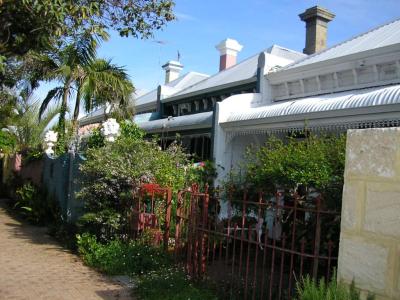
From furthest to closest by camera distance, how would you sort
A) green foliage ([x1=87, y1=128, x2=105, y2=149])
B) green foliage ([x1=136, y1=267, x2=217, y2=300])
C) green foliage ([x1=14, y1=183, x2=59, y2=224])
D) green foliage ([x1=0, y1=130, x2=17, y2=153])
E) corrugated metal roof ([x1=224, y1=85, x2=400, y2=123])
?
green foliage ([x1=0, y1=130, x2=17, y2=153]), green foliage ([x1=14, y1=183, x2=59, y2=224]), green foliage ([x1=87, y1=128, x2=105, y2=149]), corrugated metal roof ([x1=224, y1=85, x2=400, y2=123]), green foliage ([x1=136, y1=267, x2=217, y2=300])

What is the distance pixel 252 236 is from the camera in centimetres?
623

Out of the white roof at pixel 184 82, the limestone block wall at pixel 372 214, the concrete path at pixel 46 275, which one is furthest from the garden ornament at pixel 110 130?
the white roof at pixel 184 82

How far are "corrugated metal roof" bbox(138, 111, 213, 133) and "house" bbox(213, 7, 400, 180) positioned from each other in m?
1.09

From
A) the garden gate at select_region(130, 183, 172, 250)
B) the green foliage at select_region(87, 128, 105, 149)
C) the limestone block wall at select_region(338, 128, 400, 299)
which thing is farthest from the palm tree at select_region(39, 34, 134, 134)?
the limestone block wall at select_region(338, 128, 400, 299)

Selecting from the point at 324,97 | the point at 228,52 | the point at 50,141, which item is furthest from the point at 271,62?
the point at 228,52

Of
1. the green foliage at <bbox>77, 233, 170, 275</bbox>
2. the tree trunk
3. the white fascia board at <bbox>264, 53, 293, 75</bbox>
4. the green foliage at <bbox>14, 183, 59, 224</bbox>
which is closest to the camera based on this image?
the green foliage at <bbox>77, 233, 170, 275</bbox>

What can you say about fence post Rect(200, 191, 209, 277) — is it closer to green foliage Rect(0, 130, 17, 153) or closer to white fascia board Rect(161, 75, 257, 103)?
white fascia board Rect(161, 75, 257, 103)

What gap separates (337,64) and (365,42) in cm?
142

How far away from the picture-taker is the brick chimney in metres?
21.2

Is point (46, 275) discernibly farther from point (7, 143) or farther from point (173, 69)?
point (173, 69)

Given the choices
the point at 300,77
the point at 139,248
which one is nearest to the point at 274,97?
the point at 300,77

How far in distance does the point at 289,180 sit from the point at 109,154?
418 centimetres

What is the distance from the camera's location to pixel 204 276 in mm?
6055

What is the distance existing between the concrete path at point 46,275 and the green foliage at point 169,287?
0.87 ft
